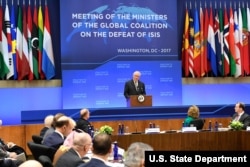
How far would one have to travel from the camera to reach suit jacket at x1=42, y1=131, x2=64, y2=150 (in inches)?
251

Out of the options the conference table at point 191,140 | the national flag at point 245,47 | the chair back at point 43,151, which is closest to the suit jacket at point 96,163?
the chair back at point 43,151

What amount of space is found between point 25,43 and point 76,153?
22.8 feet

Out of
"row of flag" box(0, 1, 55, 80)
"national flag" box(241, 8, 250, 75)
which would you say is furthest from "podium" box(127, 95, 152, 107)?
"national flag" box(241, 8, 250, 75)

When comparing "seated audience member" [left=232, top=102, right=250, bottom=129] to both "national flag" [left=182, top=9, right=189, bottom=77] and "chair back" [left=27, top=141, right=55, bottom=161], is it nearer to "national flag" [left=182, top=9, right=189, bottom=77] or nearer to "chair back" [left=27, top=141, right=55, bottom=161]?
"national flag" [left=182, top=9, right=189, bottom=77]

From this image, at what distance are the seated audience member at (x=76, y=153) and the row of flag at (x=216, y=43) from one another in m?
7.75

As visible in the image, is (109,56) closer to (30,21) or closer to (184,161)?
(30,21)

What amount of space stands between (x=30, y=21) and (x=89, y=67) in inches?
69.3

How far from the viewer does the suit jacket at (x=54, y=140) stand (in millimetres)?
6375

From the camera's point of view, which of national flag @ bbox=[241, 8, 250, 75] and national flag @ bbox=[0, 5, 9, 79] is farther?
national flag @ bbox=[241, 8, 250, 75]

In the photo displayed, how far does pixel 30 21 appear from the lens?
11609 mm

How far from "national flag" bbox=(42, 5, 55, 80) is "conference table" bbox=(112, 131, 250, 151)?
4341mm

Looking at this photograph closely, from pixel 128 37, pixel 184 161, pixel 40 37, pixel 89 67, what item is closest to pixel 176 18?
pixel 128 37

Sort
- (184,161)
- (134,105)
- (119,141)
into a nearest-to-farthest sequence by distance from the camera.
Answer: (184,161) < (119,141) < (134,105)

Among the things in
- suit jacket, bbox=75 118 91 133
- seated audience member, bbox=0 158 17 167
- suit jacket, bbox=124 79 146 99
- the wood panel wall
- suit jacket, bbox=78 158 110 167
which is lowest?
the wood panel wall
